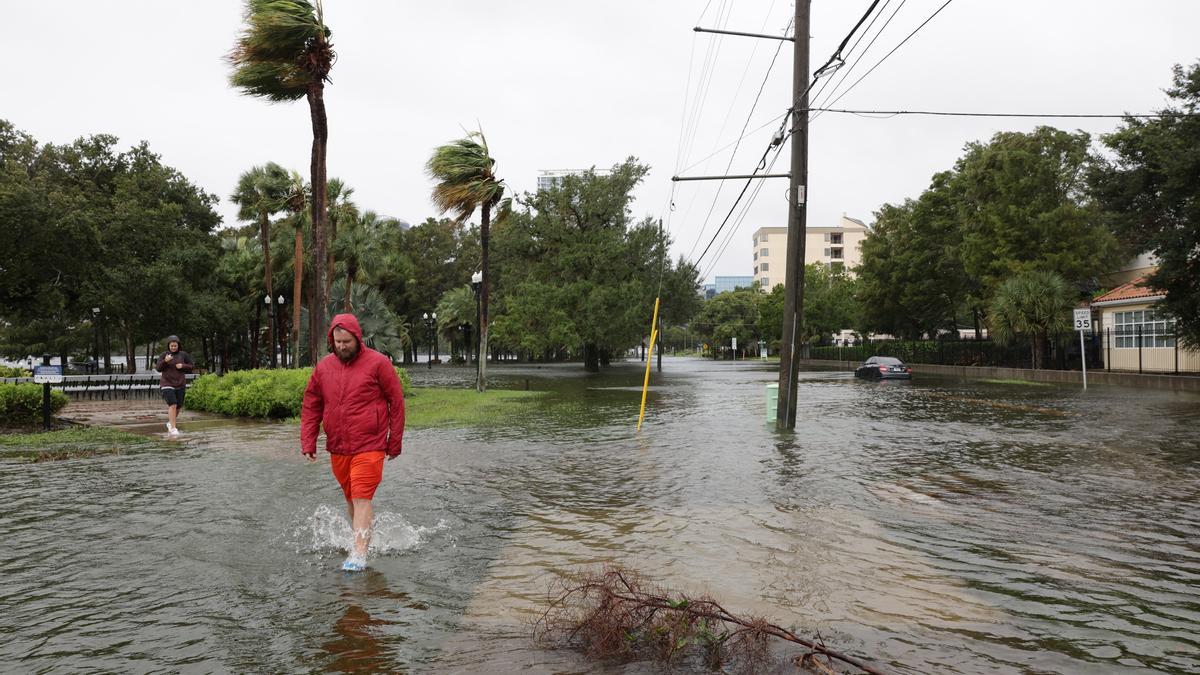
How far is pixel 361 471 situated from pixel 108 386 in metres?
24.6

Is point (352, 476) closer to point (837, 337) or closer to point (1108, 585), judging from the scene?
point (1108, 585)

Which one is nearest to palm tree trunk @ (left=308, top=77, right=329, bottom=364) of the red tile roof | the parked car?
the parked car

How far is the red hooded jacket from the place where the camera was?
540 cm

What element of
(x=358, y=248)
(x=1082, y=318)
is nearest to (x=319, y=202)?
(x=358, y=248)

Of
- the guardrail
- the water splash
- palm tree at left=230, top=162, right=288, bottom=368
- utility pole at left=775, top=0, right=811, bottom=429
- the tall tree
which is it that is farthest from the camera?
palm tree at left=230, top=162, right=288, bottom=368

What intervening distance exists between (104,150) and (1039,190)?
47.3 meters

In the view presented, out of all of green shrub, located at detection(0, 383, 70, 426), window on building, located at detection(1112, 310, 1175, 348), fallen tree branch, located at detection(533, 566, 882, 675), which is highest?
window on building, located at detection(1112, 310, 1175, 348)

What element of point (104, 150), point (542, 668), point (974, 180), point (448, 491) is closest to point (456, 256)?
point (104, 150)

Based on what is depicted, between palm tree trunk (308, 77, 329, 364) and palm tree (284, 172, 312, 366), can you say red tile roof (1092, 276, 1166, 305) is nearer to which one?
palm tree trunk (308, 77, 329, 364)

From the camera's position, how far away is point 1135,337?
34.2 m

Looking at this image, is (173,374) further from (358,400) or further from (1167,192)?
(1167,192)

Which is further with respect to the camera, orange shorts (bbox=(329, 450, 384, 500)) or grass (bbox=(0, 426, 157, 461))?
grass (bbox=(0, 426, 157, 461))

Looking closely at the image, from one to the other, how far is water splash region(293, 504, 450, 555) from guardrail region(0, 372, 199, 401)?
20.8m

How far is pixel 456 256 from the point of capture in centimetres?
7781
